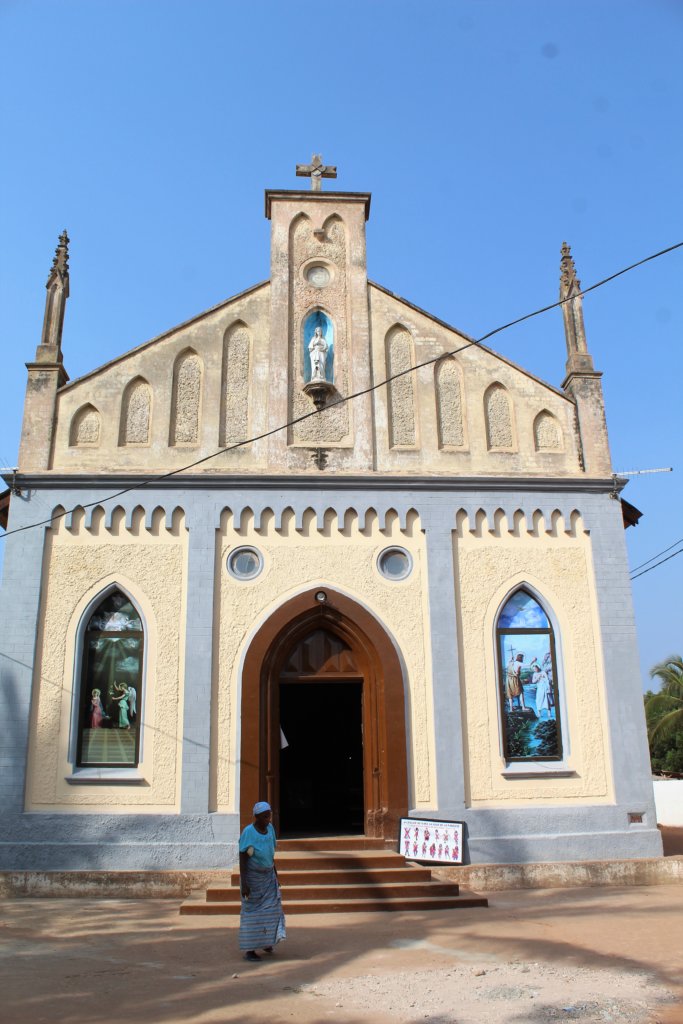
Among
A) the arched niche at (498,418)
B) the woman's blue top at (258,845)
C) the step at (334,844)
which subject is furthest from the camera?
the arched niche at (498,418)

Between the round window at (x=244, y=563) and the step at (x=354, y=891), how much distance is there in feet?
14.4

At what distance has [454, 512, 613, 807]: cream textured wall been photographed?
12422mm

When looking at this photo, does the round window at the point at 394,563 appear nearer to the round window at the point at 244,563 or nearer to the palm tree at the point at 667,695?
the round window at the point at 244,563

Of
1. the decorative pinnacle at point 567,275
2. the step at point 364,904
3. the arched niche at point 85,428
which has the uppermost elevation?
the decorative pinnacle at point 567,275

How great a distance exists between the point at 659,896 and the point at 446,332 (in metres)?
9.07

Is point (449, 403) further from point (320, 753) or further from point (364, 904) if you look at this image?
point (364, 904)

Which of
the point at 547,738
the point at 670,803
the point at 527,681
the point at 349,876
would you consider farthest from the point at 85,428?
the point at 670,803

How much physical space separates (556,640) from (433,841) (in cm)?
357

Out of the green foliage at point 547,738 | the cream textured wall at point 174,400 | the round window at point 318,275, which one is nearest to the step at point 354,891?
the green foliage at point 547,738

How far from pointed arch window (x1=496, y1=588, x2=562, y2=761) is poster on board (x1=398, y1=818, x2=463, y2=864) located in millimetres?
Answer: 1440

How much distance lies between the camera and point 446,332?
47.5 ft

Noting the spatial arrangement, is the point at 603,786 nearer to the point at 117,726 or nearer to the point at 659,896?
the point at 659,896

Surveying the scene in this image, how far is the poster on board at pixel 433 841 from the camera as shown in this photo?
11.7 m

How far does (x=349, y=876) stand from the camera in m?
10.9
